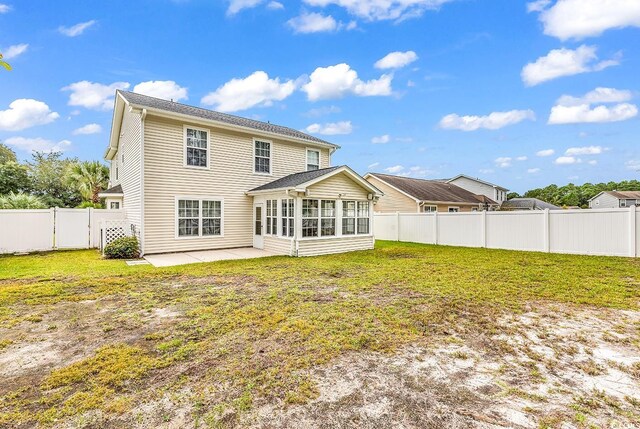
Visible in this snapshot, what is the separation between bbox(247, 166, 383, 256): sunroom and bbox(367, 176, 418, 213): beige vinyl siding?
8.72 m

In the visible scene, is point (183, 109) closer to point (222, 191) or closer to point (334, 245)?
point (222, 191)

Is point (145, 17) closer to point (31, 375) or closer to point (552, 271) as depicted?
point (31, 375)

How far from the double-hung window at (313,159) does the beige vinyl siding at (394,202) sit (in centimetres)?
736

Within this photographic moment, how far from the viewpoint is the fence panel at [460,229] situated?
47.3ft

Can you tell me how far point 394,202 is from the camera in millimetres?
22984

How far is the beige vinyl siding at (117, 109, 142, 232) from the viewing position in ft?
37.3

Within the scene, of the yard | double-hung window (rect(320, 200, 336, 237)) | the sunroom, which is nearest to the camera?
the yard

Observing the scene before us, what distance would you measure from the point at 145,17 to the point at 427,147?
1030 inches

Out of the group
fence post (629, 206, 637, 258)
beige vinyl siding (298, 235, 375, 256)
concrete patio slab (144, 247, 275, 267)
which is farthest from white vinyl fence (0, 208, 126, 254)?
fence post (629, 206, 637, 258)

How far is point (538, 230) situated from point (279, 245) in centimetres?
1075

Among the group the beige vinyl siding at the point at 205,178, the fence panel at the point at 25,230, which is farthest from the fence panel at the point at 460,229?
the fence panel at the point at 25,230

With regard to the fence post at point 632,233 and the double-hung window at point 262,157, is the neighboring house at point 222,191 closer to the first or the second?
the double-hung window at point 262,157

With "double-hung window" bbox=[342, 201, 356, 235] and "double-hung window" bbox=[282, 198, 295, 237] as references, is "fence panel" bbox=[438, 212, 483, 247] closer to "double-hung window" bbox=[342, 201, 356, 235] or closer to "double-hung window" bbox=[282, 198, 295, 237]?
"double-hung window" bbox=[342, 201, 356, 235]

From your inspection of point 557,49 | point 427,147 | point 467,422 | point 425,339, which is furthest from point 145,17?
point 427,147
